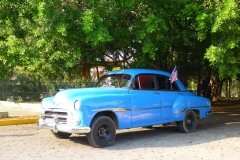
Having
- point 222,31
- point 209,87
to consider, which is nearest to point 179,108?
point 222,31

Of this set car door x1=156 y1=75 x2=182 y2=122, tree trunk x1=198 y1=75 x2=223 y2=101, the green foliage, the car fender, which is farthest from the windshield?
tree trunk x1=198 y1=75 x2=223 y2=101

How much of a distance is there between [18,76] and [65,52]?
14.6m

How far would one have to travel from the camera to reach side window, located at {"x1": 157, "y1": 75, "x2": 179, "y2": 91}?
387 inches

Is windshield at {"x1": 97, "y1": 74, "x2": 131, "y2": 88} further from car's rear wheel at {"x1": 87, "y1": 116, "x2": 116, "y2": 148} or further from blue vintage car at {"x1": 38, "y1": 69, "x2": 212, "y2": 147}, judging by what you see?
car's rear wheel at {"x1": 87, "y1": 116, "x2": 116, "y2": 148}

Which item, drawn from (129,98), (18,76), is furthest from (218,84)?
(129,98)

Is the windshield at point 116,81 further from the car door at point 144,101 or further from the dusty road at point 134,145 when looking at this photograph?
the dusty road at point 134,145

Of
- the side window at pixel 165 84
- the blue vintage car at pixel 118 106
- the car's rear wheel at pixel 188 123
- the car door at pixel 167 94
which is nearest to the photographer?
the blue vintage car at pixel 118 106

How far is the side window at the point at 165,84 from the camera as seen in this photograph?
387 inches

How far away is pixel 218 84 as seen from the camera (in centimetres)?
2677

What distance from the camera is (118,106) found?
27.2 feet

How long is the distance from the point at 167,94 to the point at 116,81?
1636 mm

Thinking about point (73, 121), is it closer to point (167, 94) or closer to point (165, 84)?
point (167, 94)

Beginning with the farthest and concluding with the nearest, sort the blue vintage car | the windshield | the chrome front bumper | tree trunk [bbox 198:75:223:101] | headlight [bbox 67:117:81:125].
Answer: tree trunk [bbox 198:75:223:101]
the windshield
the blue vintage car
headlight [bbox 67:117:81:125]
the chrome front bumper

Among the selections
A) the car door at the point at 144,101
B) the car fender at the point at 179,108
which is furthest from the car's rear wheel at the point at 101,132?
the car fender at the point at 179,108
